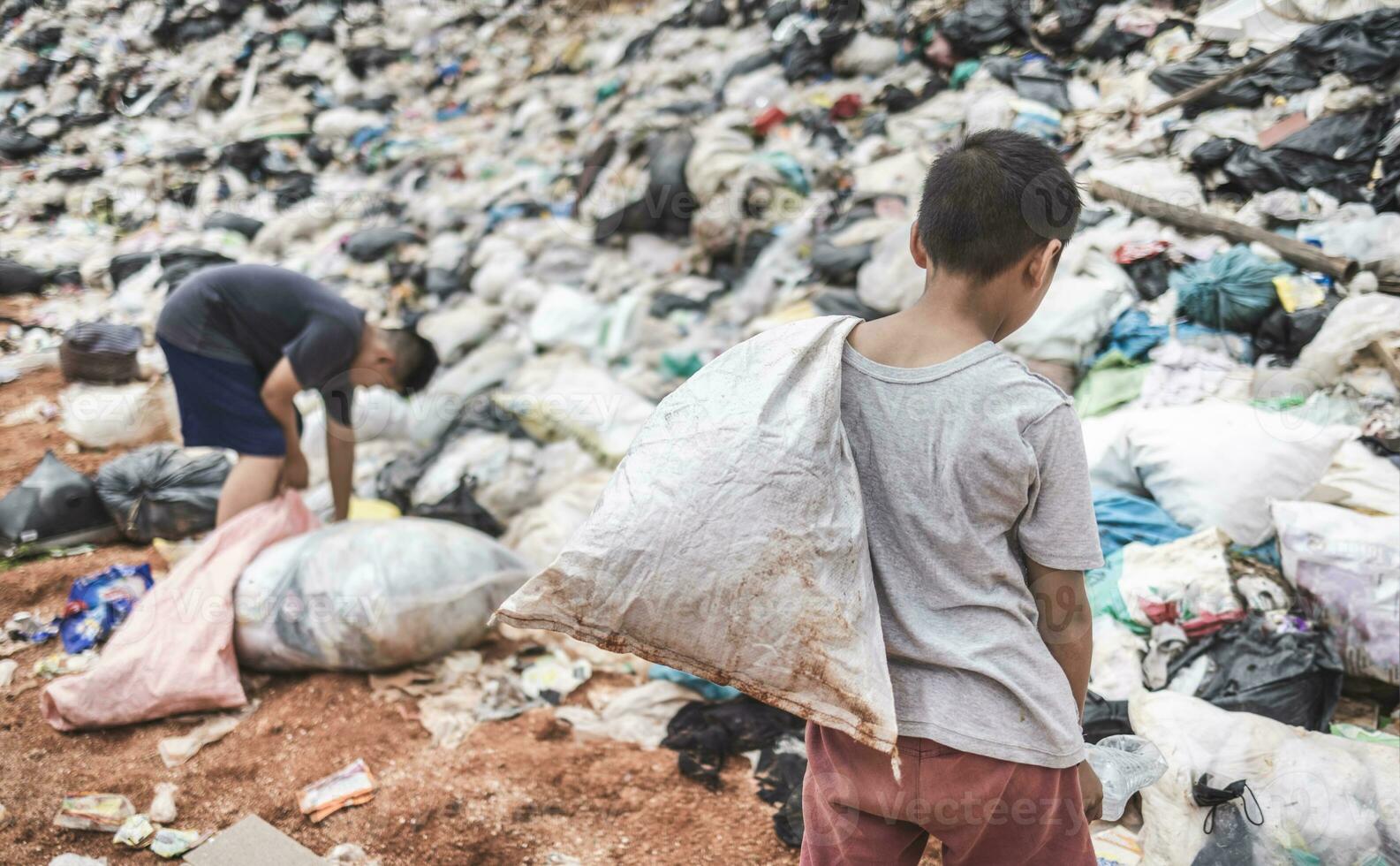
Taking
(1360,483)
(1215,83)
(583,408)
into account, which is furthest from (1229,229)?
(583,408)

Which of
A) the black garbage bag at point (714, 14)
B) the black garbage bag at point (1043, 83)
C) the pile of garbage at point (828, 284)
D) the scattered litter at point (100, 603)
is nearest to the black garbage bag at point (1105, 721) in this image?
the pile of garbage at point (828, 284)

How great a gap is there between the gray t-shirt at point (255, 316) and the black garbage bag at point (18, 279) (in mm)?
4089

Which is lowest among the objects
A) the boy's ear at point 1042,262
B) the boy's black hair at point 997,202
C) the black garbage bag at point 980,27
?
the black garbage bag at point 980,27

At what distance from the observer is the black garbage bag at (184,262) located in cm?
502

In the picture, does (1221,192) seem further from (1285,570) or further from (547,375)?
(547,375)

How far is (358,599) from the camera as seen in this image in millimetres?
2215

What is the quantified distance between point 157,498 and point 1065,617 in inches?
118

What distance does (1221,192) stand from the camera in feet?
11.2

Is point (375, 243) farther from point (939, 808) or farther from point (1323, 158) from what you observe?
point (939, 808)

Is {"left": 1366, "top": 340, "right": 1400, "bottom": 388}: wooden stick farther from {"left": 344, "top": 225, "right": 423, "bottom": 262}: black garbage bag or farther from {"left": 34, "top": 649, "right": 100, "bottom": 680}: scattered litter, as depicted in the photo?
{"left": 344, "top": 225, "right": 423, "bottom": 262}: black garbage bag

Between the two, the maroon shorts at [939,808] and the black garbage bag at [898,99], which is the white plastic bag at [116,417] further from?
the black garbage bag at [898,99]

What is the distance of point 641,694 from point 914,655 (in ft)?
4.76

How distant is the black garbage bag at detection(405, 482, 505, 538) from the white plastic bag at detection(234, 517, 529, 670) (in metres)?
0.56

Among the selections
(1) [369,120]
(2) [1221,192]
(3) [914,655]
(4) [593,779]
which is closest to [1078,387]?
(2) [1221,192]
